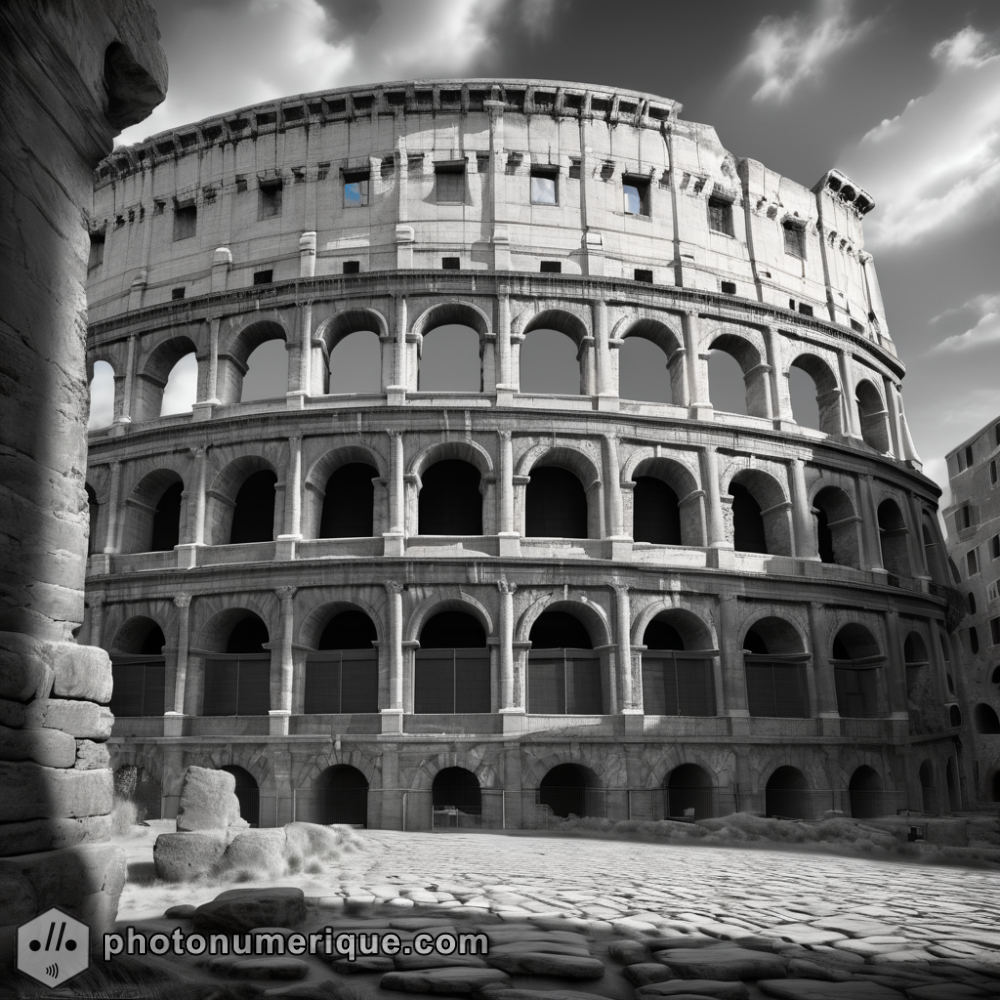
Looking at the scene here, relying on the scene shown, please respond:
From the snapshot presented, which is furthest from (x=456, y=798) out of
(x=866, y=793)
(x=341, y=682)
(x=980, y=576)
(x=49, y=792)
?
(x=980, y=576)

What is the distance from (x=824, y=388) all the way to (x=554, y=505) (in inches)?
382

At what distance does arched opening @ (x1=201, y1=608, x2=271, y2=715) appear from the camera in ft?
71.7

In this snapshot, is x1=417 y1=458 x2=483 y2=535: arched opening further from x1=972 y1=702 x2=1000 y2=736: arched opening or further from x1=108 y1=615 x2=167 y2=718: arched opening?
x1=972 y1=702 x2=1000 y2=736: arched opening

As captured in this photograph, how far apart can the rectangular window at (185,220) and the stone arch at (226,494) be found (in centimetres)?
796

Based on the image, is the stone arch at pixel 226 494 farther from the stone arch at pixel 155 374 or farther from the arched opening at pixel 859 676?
the arched opening at pixel 859 676

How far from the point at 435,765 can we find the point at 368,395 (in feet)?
31.2

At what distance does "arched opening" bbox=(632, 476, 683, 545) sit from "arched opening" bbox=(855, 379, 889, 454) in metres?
8.00

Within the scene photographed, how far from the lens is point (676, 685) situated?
861 inches

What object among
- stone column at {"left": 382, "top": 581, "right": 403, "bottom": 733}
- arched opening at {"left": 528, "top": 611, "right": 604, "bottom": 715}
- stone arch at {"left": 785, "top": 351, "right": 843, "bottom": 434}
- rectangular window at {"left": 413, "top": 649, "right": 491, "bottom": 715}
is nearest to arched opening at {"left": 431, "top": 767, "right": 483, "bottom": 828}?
rectangular window at {"left": 413, "top": 649, "right": 491, "bottom": 715}

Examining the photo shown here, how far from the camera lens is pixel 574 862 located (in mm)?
12070

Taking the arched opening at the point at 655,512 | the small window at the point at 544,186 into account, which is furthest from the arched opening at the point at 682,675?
the small window at the point at 544,186

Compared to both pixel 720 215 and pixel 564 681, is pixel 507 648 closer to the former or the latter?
pixel 564 681

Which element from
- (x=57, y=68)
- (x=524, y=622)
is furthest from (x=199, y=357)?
(x=57, y=68)

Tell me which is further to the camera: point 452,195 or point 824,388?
point 824,388
